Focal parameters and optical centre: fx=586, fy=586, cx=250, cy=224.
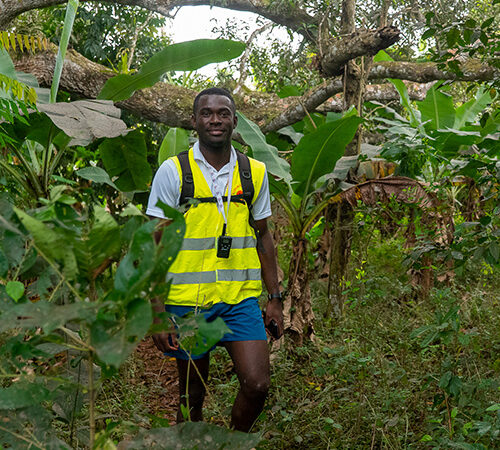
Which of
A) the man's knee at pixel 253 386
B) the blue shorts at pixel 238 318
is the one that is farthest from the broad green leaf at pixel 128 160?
the man's knee at pixel 253 386

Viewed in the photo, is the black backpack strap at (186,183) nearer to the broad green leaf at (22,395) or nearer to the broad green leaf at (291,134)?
the broad green leaf at (22,395)

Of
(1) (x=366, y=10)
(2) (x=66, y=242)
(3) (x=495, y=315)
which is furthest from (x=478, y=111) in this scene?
(2) (x=66, y=242)

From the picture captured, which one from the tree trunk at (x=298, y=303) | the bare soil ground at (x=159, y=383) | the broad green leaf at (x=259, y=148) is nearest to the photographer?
the bare soil ground at (x=159, y=383)

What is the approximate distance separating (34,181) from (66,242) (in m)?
2.85

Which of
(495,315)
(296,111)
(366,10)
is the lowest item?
(495,315)

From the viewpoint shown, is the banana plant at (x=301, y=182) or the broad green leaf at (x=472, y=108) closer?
the banana plant at (x=301, y=182)

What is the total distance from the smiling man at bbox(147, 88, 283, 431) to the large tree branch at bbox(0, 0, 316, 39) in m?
3.00

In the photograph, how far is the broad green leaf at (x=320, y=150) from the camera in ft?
14.4

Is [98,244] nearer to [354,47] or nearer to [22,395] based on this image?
[22,395]

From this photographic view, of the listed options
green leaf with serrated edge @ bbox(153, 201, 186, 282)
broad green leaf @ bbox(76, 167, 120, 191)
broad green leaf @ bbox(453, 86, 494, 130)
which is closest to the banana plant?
broad green leaf @ bbox(76, 167, 120, 191)

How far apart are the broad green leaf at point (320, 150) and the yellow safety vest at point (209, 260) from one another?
158cm

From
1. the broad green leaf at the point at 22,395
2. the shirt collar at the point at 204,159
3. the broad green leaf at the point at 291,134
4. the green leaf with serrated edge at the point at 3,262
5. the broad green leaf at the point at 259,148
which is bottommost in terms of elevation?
the broad green leaf at the point at 22,395

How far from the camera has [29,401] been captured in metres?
1.18

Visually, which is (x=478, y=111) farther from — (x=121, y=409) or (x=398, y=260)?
(x=121, y=409)
